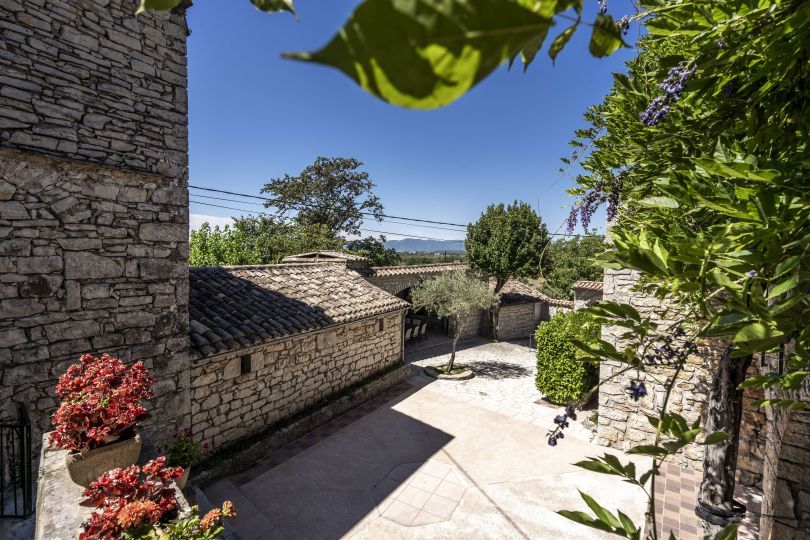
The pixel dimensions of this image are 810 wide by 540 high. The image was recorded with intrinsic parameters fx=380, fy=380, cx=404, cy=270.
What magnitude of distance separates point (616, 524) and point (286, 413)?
286 inches

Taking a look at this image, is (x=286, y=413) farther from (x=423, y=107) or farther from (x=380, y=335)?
(x=423, y=107)

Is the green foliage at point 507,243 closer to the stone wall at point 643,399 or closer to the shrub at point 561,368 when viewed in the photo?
the shrub at point 561,368

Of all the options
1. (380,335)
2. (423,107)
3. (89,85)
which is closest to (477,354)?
(380,335)

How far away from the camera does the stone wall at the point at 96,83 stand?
12.7 feet

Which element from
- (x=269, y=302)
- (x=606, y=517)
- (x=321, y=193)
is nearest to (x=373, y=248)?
(x=321, y=193)

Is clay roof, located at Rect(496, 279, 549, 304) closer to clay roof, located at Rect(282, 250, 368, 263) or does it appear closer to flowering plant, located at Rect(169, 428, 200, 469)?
clay roof, located at Rect(282, 250, 368, 263)

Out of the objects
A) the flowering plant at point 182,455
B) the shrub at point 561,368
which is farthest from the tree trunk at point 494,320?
the flowering plant at point 182,455

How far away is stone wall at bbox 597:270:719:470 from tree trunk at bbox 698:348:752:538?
310 cm

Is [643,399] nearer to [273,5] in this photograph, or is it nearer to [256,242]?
[273,5]

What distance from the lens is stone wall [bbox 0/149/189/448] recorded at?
13.1 ft

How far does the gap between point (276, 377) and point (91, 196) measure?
4111 mm

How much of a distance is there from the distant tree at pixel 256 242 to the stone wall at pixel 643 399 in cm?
1502

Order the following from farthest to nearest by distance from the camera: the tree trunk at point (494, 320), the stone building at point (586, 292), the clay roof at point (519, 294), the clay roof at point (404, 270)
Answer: the clay roof at point (519, 294) < the tree trunk at point (494, 320) < the clay roof at point (404, 270) < the stone building at point (586, 292)

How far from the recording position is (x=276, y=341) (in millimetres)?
6887
